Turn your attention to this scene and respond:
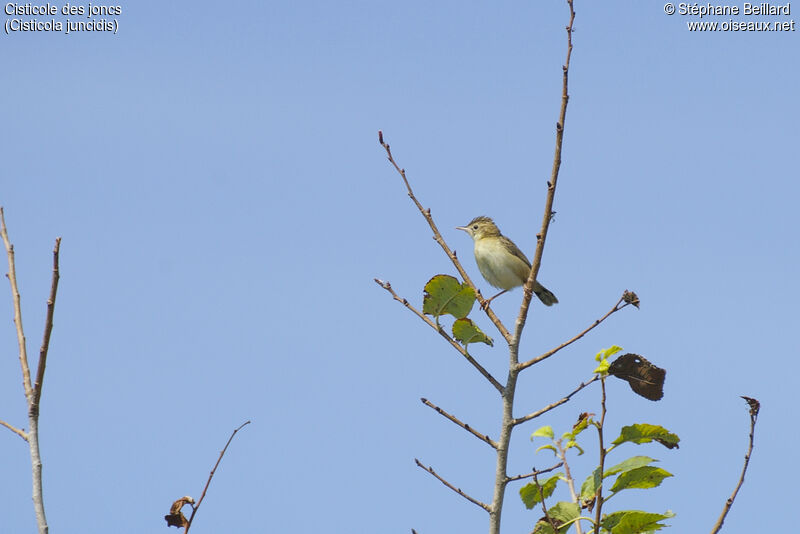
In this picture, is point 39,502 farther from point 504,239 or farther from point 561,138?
point 504,239

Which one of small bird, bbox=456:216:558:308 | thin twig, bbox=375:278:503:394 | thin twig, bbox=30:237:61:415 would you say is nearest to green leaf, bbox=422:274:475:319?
thin twig, bbox=375:278:503:394

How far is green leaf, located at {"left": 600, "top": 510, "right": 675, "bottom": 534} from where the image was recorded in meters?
3.03

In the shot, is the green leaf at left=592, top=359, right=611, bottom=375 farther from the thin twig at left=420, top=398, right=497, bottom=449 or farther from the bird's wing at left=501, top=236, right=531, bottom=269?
the bird's wing at left=501, top=236, right=531, bottom=269

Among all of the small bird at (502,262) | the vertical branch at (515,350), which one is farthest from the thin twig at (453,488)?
the small bird at (502,262)

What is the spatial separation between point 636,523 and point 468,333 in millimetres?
930

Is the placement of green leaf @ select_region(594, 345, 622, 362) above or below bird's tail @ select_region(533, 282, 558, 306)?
below

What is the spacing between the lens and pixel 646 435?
322 cm

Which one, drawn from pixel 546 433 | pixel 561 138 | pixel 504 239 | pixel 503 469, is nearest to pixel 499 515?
pixel 503 469

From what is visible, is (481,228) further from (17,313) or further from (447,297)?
(17,313)

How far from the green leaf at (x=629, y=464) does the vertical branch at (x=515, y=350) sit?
42 cm

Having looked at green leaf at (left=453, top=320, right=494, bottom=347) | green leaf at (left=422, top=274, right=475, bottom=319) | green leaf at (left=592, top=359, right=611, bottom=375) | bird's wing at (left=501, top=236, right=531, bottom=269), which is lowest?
green leaf at (left=592, top=359, right=611, bottom=375)

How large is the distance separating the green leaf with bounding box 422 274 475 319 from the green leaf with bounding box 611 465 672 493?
86cm

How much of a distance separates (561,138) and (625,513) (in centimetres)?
123

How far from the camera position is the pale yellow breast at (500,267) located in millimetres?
10859
